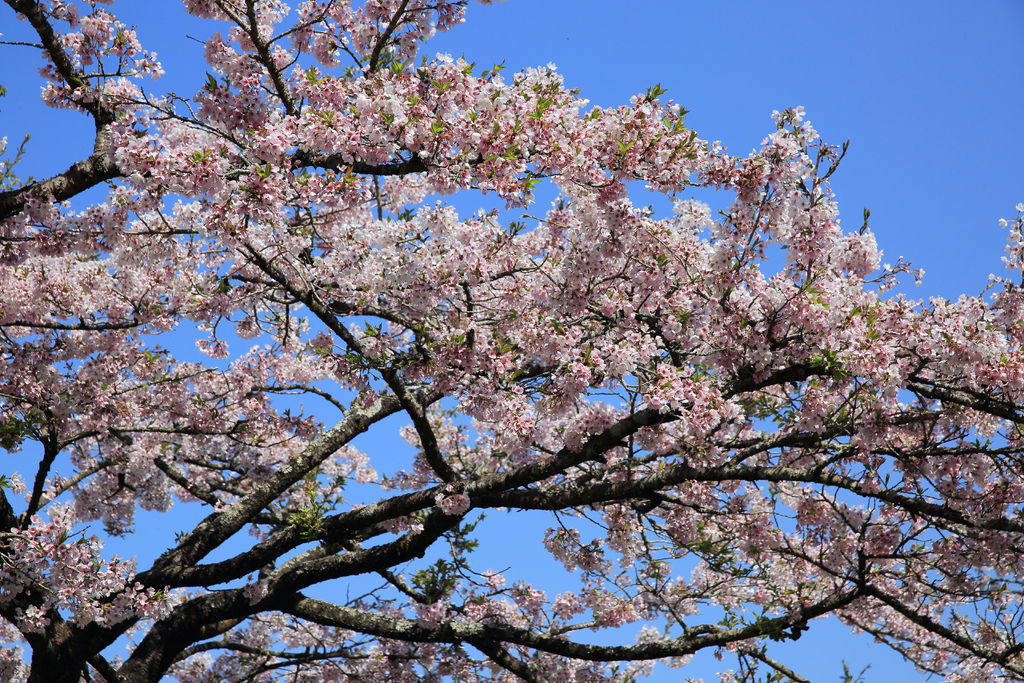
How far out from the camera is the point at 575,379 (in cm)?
696

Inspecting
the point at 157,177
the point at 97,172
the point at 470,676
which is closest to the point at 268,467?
the point at 470,676

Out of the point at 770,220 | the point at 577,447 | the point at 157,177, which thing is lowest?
the point at 577,447

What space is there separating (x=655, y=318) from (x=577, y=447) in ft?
4.24

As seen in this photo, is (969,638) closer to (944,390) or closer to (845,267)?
(944,390)

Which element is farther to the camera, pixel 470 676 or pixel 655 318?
pixel 470 676

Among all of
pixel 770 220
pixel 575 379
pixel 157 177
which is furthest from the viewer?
pixel 575 379

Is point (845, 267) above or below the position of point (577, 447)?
above

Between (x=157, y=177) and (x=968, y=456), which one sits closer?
(x=157, y=177)

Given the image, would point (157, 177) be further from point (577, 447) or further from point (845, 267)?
point (845, 267)

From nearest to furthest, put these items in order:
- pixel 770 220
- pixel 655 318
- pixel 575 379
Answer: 1. pixel 770 220
2. pixel 575 379
3. pixel 655 318

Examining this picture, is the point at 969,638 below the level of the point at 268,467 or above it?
below

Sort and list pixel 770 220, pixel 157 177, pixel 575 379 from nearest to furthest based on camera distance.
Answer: pixel 157 177, pixel 770 220, pixel 575 379

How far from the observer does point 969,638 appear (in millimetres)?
7484

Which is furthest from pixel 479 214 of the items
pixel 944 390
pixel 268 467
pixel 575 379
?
pixel 268 467
